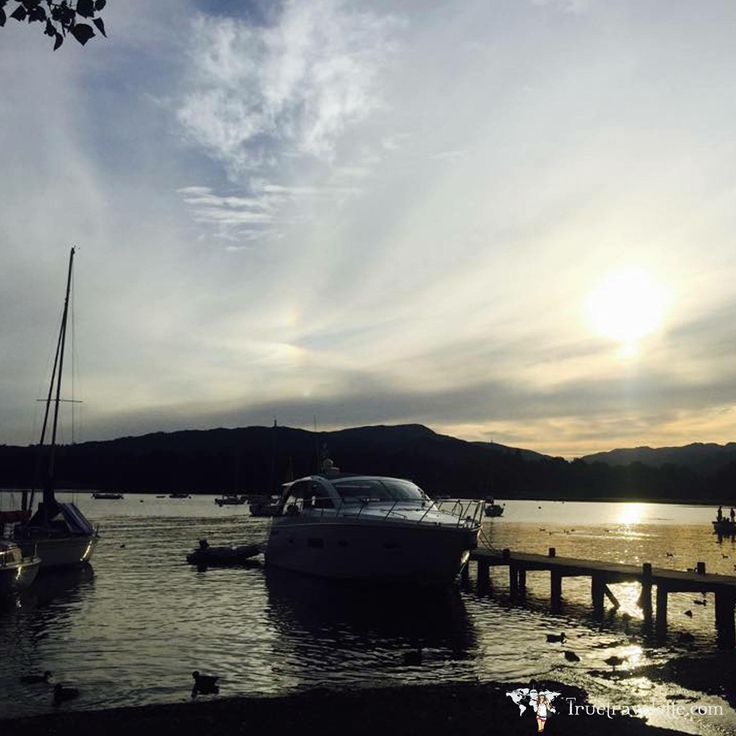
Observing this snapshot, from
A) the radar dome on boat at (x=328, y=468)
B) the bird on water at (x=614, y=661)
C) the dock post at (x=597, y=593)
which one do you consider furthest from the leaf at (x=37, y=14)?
the radar dome on boat at (x=328, y=468)

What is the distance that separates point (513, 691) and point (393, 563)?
39.4 ft

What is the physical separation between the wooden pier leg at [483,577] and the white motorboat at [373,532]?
6.63 m

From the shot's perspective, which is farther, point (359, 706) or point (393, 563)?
point (393, 563)

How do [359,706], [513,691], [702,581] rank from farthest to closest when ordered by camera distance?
[702,581] < [513,691] < [359,706]

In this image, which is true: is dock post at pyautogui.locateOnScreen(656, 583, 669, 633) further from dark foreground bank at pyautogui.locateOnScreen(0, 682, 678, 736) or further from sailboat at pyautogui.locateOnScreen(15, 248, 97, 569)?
sailboat at pyautogui.locateOnScreen(15, 248, 97, 569)

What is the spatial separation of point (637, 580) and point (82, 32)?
26.9 m

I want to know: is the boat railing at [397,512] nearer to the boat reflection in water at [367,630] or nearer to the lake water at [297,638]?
the boat reflection in water at [367,630]

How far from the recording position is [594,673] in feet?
57.3

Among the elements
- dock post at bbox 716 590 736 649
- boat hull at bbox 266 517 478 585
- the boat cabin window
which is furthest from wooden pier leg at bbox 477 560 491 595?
dock post at bbox 716 590 736 649

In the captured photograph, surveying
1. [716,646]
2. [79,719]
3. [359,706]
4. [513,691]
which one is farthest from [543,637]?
[79,719]

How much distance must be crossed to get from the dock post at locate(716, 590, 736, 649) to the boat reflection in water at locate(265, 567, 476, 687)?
7.70m

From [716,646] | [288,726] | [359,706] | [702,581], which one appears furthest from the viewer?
[702,581]

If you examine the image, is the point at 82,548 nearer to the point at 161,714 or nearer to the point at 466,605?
the point at 466,605

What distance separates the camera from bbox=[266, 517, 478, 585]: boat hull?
1051 inches
